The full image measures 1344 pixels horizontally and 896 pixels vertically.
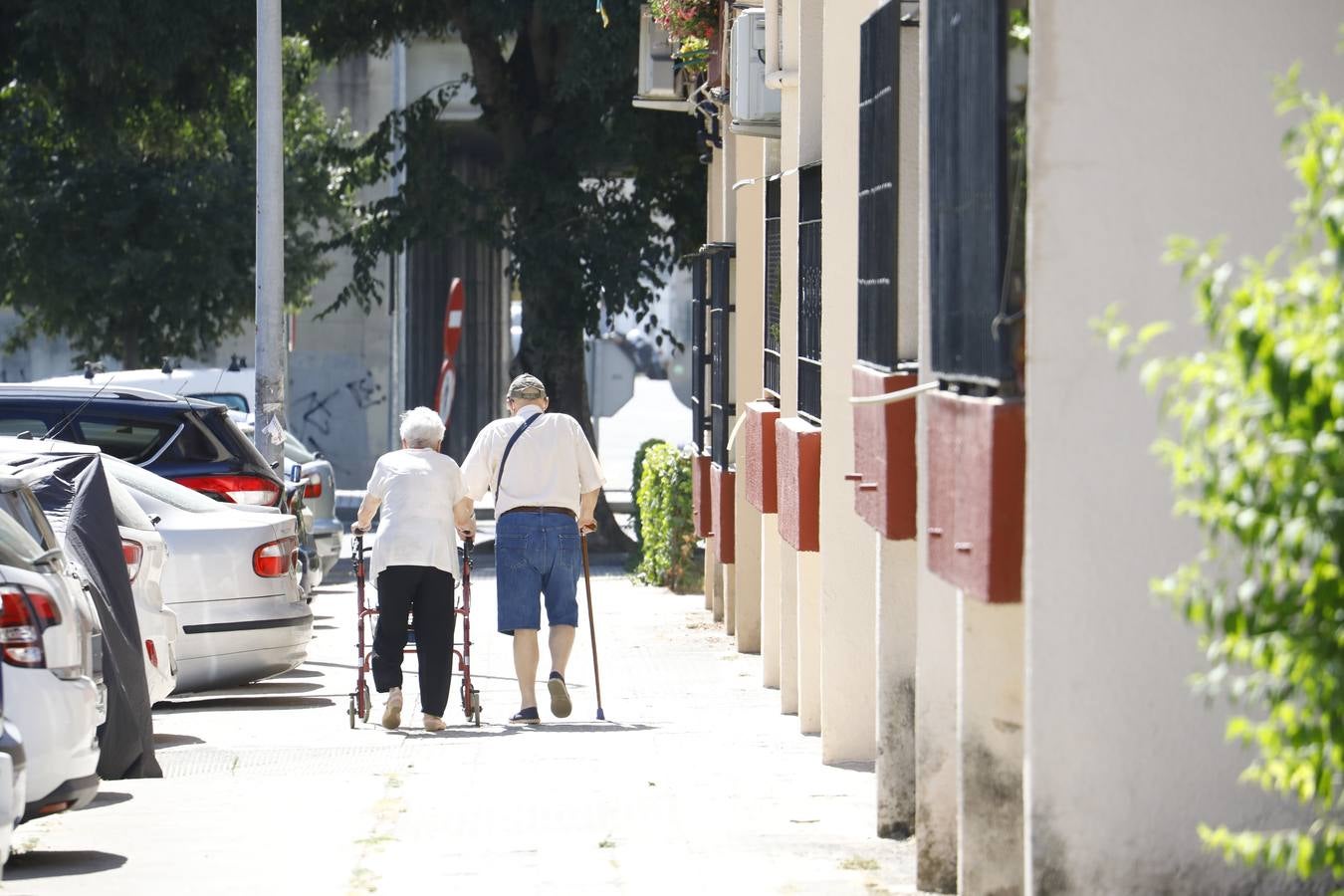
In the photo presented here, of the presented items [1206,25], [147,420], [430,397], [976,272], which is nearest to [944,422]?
[976,272]

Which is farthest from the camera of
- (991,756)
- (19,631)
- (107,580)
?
(107,580)

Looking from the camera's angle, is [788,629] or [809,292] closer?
[809,292]

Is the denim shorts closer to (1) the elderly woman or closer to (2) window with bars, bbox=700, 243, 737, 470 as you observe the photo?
(1) the elderly woman

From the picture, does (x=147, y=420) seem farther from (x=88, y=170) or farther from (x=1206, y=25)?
(x=88, y=170)

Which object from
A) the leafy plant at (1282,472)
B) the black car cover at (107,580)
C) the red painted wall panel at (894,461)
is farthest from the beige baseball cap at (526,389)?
the leafy plant at (1282,472)

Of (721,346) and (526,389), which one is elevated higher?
(721,346)

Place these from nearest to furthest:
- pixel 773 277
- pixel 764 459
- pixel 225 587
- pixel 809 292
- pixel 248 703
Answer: pixel 809 292, pixel 225 587, pixel 764 459, pixel 773 277, pixel 248 703

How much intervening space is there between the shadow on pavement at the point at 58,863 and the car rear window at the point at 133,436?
677cm

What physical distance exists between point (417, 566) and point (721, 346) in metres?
4.90

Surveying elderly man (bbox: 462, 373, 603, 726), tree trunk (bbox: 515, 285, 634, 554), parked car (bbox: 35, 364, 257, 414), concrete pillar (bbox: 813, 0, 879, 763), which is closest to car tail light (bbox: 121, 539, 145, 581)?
elderly man (bbox: 462, 373, 603, 726)

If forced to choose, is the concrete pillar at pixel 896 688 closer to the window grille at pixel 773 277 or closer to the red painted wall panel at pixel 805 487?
the red painted wall panel at pixel 805 487

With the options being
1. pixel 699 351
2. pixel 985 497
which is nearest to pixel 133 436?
pixel 699 351

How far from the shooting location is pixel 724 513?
614 inches

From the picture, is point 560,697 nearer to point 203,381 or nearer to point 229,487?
point 229,487
